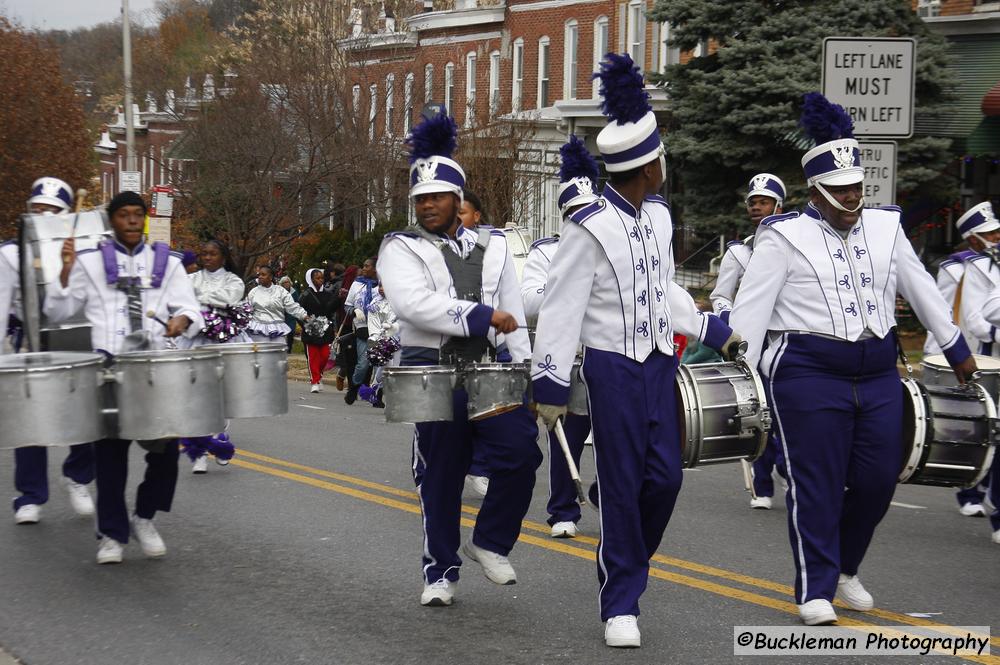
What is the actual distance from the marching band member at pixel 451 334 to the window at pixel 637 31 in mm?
30244

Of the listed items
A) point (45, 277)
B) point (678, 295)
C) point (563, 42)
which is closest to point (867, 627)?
point (678, 295)

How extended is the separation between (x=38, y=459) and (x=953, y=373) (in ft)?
18.8

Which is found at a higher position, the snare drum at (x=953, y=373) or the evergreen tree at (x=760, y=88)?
the evergreen tree at (x=760, y=88)

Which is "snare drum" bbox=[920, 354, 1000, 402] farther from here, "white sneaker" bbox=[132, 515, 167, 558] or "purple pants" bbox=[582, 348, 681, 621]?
"white sneaker" bbox=[132, 515, 167, 558]

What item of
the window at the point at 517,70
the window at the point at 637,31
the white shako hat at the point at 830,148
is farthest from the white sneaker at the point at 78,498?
the window at the point at 517,70

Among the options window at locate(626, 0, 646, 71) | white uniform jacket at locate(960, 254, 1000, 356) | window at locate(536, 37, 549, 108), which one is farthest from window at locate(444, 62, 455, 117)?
white uniform jacket at locate(960, 254, 1000, 356)

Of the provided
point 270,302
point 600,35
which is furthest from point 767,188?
point 600,35

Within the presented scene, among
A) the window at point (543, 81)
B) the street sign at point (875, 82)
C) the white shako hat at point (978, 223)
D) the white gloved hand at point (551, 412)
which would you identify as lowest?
the white gloved hand at point (551, 412)

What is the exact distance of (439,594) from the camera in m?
7.30

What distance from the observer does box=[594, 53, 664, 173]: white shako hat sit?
21.3 feet

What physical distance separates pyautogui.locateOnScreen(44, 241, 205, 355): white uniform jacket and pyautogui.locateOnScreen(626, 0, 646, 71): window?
29277 mm

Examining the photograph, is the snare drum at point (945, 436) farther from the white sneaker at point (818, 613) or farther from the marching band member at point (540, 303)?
the marching band member at point (540, 303)

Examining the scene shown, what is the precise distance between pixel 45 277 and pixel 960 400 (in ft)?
16.1

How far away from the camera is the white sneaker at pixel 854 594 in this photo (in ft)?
23.6
